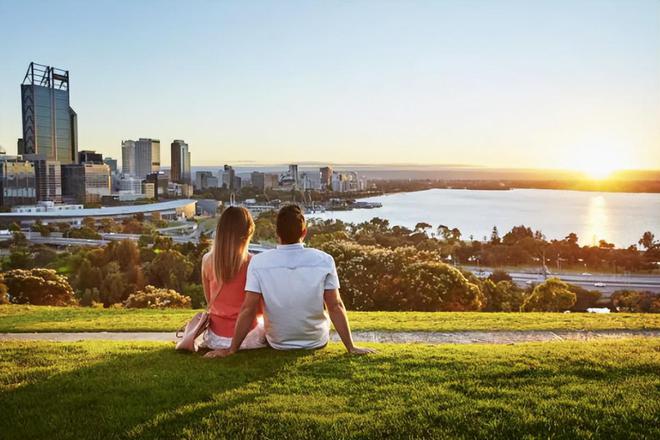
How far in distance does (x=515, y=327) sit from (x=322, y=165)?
171 feet

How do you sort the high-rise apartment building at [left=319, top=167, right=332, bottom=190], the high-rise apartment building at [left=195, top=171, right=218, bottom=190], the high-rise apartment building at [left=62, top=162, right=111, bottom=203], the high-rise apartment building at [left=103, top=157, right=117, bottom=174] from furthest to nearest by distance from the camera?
the high-rise apartment building at [left=103, top=157, right=117, bottom=174], the high-rise apartment building at [left=195, top=171, right=218, bottom=190], the high-rise apartment building at [left=62, top=162, right=111, bottom=203], the high-rise apartment building at [left=319, top=167, right=332, bottom=190]

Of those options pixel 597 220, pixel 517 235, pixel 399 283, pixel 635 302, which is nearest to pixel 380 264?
pixel 399 283

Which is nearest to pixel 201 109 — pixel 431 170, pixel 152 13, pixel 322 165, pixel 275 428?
pixel 152 13

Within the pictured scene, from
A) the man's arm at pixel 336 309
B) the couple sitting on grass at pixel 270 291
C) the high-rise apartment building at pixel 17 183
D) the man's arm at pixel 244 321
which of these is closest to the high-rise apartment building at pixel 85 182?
the high-rise apartment building at pixel 17 183

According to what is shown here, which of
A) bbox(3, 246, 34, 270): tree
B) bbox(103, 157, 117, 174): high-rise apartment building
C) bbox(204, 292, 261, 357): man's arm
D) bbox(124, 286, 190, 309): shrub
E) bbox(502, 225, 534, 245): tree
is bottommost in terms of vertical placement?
bbox(3, 246, 34, 270): tree

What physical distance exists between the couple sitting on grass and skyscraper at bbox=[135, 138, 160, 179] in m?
61.0

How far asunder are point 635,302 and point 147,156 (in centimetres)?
5058

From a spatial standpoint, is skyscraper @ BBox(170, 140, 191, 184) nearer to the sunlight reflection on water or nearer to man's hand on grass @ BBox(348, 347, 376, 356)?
the sunlight reflection on water

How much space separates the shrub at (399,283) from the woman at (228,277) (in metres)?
14.9

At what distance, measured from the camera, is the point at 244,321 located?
4.62m

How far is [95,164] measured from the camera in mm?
60250

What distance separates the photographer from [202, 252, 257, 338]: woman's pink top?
4.82 meters

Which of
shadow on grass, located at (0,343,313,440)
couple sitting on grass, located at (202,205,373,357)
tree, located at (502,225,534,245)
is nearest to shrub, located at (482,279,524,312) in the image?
couple sitting on grass, located at (202,205,373,357)

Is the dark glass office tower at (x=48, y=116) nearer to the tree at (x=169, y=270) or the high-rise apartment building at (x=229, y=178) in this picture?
the high-rise apartment building at (x=229, y=178)
